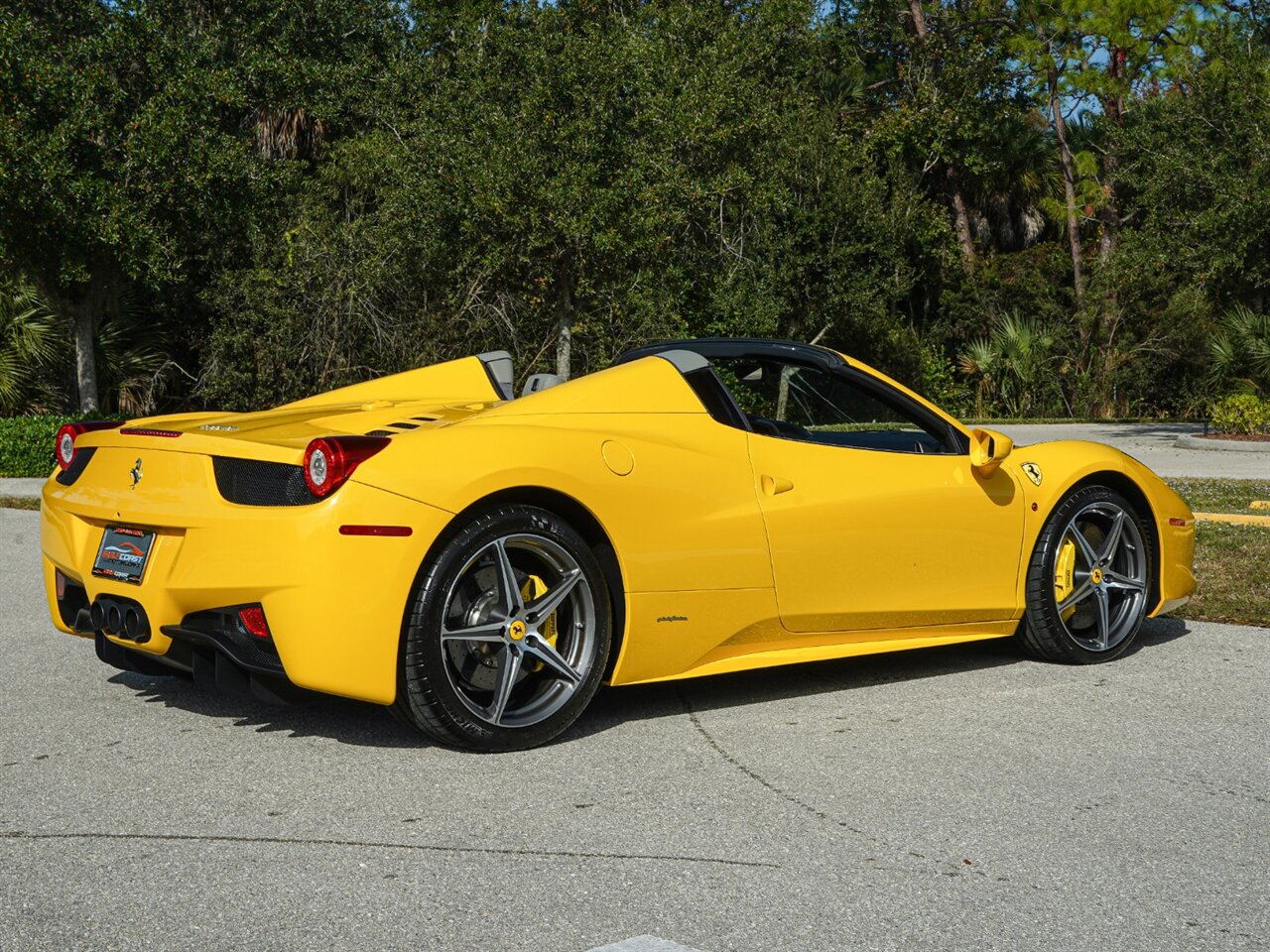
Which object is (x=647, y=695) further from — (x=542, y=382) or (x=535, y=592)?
(x=542, y=382)

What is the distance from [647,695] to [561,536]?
1152 mm

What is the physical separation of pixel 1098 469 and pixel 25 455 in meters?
15.2

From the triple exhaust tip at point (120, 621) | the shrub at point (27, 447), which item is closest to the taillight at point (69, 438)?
the triple exhaust tip at point (120, 621)

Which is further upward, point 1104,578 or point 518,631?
point 518,631

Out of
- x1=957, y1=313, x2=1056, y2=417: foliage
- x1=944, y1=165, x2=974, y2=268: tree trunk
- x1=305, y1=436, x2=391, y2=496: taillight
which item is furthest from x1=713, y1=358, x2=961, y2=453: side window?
x1=944, y1=165, x2=974, y2=268: tree trunk

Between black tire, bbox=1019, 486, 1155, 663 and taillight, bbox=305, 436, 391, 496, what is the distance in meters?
3.04

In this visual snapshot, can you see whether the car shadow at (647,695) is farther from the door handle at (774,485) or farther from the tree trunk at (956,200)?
the tree trunk at (956,200)

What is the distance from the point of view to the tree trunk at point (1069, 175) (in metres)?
33.3

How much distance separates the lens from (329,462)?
4.32 m

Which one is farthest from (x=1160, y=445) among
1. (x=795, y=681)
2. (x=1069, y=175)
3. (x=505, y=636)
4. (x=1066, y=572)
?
(x=505, y=636)

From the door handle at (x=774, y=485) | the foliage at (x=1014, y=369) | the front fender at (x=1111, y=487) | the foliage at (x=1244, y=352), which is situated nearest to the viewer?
the door handle at (x=774, y=485)

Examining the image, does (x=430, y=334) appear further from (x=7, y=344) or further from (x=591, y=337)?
(x=7, y=344)

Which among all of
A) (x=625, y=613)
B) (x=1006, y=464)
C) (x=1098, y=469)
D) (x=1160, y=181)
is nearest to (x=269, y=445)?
(x=625, y=613)

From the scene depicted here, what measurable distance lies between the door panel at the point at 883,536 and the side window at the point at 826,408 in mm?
130
